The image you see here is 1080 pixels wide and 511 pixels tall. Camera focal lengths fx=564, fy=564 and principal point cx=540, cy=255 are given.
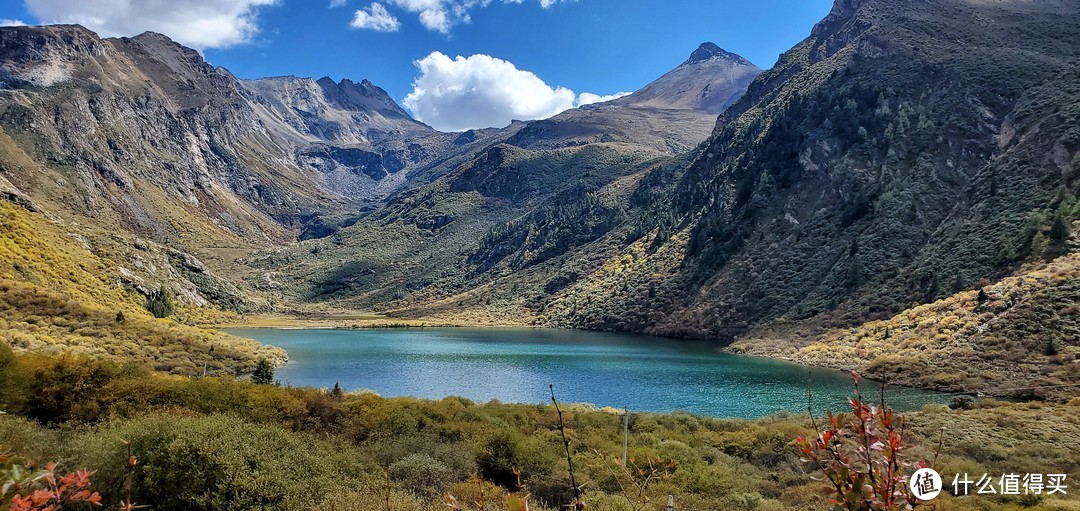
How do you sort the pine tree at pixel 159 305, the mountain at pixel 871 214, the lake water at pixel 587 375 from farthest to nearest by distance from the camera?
the pine tree at pixel 159 305
the mountain at pixel 871 214
the lake water at pixel 587 375

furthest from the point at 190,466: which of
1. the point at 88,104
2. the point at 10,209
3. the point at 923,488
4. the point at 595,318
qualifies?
the point at 88,104

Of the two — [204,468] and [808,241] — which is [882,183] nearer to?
[808,241]

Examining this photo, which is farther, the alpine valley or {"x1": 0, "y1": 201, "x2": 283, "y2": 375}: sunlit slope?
the alpine valley

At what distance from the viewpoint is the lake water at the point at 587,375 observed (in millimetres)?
40219

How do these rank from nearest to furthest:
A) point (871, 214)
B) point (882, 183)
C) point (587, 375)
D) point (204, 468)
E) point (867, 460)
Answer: point (867, 460) → point (204, 468) → point (587, 375) → point (871, 214) → point (882, 183)

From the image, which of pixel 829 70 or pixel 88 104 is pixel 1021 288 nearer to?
pixel 829 70

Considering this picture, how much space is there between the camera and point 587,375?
168 ft

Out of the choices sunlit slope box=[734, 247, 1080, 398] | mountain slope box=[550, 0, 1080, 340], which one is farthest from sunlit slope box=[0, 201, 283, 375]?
mountain slope box=[550, 0, 1080, 340]

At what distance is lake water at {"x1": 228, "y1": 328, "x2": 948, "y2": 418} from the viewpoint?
132 feet

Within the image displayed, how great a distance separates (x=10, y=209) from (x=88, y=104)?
170 metres

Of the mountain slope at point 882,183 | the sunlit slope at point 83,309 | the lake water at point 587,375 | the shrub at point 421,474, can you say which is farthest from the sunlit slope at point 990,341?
the sunlit slope at point 83,309

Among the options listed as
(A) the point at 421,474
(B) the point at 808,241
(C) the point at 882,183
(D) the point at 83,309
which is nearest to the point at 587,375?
(A) the point at 421,474

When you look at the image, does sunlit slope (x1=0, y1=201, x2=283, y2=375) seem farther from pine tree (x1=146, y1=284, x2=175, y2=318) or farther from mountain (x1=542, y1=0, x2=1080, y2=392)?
mountain (x1=542, y1=0, x2=1080, y2=392)

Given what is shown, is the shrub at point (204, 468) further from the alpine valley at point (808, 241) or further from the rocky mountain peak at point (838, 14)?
the rocky mountain peak at point (838, 14)
